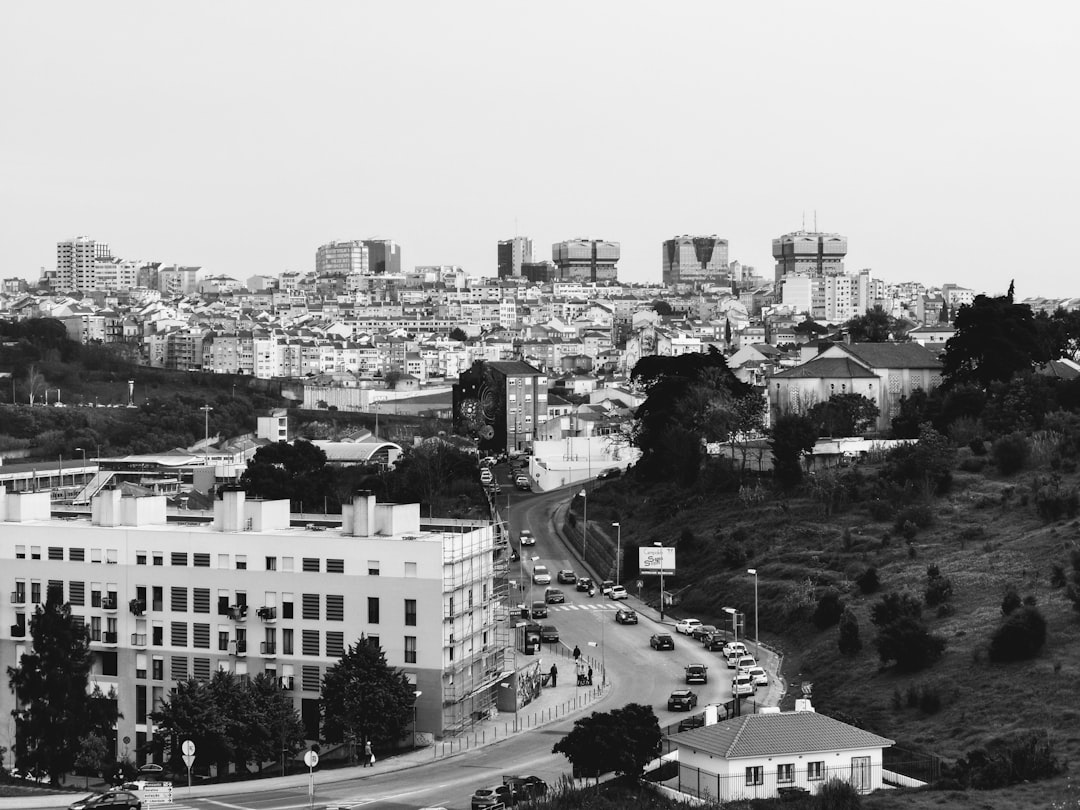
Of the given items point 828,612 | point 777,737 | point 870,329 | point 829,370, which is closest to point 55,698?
point 777,737

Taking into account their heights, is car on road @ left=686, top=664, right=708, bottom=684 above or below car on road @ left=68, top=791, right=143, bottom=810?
above

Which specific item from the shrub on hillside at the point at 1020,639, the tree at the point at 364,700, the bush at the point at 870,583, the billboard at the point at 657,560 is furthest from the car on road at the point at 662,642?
the tree at the point at 364,700

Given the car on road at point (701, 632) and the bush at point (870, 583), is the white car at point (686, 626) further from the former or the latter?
the bush at point (870, 583)

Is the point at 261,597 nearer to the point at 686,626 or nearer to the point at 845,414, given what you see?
the point at 686,626

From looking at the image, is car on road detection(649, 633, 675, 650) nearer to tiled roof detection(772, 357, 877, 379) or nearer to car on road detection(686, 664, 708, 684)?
car on road detection(686, 664, 708, 684)

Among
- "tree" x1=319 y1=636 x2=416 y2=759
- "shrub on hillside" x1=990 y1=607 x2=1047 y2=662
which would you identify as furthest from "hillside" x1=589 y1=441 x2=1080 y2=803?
"tree" x1=319 y1=636 x2=416 y2=759

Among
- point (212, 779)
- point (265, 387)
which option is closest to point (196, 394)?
point (265, 387)
